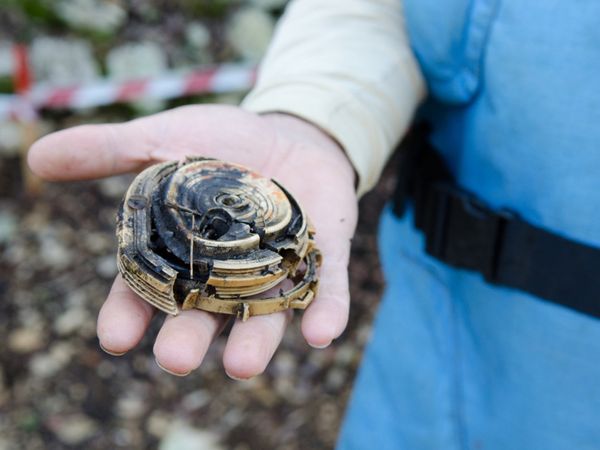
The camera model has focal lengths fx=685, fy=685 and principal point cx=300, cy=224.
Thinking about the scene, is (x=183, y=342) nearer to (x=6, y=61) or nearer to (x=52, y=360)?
(x=52, y=360)

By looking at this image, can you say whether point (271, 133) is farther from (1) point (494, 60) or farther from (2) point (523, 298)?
(2) point (523, 298)

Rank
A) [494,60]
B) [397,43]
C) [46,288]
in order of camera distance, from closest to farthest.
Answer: [494,60] → [397,43] → [46,288]

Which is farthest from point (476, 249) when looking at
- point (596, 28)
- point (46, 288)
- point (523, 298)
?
point (46, 288)

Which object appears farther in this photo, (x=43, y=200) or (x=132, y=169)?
(x=43, y=200)

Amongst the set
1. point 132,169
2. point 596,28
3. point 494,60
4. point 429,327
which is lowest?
point 429,327

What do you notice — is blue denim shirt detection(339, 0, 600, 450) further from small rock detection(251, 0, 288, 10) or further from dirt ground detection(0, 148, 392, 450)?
small rock detection(251, 0, 288, 10)

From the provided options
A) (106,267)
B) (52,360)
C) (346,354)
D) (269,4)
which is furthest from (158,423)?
(269,4)

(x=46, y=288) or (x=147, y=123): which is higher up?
(x=147, y=123)

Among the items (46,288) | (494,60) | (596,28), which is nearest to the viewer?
(596,28)
